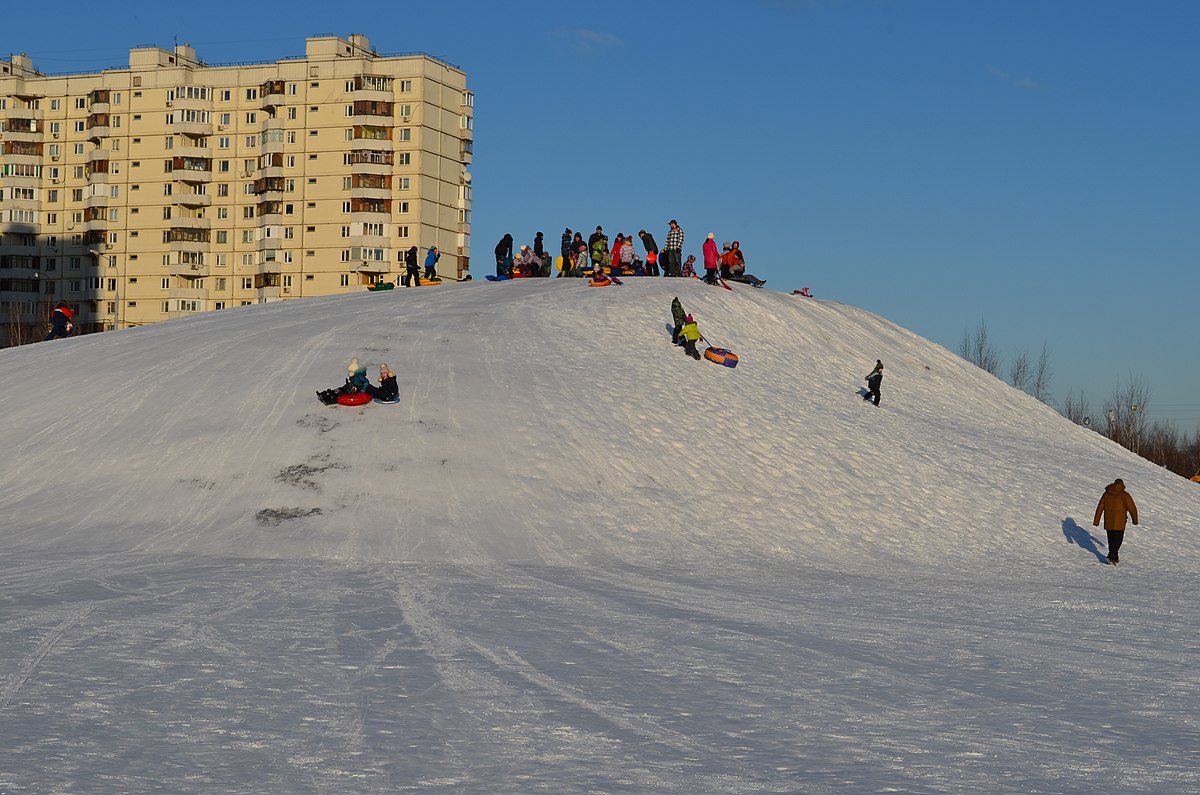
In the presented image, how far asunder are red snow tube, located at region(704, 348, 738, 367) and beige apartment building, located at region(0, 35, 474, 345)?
7069cm

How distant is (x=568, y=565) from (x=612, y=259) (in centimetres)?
2511

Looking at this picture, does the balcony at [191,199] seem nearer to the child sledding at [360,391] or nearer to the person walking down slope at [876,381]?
the person walking down slope at [876,381]

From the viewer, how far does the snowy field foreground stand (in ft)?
26.8

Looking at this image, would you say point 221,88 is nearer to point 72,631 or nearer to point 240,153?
point 240,153

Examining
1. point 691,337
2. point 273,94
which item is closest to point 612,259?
point 691,337

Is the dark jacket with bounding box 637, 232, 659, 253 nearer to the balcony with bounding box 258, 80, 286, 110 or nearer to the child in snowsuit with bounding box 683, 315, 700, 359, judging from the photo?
the child in snowsuit with bounding box 683, 315, 700, 359

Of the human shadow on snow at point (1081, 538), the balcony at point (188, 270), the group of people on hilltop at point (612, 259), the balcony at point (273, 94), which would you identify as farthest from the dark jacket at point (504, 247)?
the balcony at point (188, 270)

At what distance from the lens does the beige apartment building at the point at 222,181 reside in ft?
334

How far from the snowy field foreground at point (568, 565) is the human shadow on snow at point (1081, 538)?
77 millimetres

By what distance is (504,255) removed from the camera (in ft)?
143

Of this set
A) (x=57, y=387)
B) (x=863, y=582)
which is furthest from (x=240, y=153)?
(x=863, y=582)

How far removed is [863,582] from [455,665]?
9.97 m

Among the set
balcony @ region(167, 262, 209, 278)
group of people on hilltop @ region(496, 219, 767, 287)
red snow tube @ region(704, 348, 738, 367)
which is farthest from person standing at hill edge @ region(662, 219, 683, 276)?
balcony @ region(167, 262, 209, 278)

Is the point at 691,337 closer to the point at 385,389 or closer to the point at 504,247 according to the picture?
the point at 385,389
